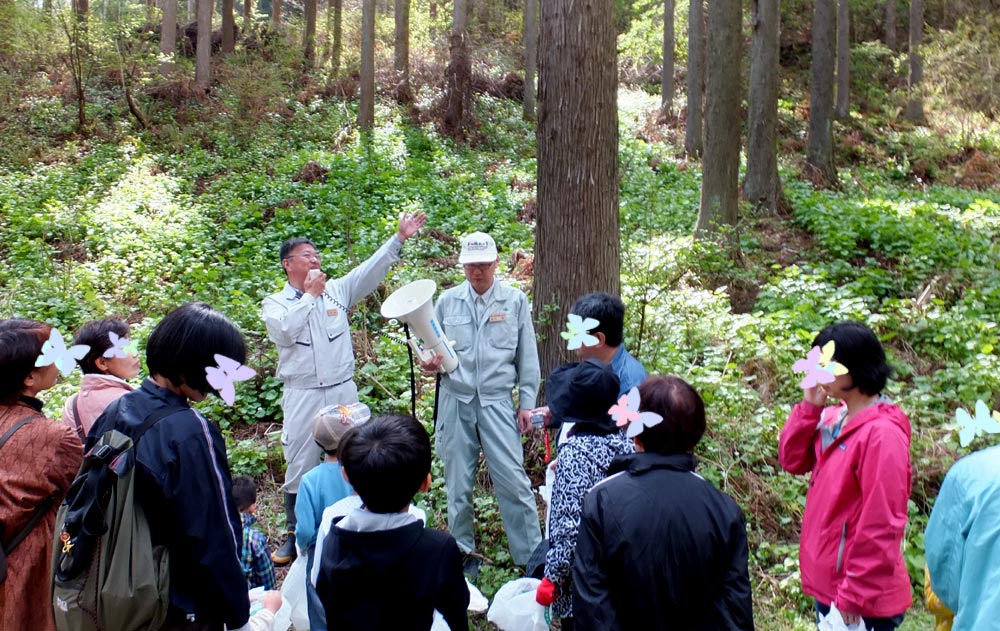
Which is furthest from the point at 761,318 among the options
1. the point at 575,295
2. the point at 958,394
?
the point at 575,295

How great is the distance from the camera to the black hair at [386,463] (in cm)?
244

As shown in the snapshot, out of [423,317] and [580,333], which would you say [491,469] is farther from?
[580,333]

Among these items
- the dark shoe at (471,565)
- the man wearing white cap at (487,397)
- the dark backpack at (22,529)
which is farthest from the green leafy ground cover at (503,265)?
the dark backpack at (22,529)

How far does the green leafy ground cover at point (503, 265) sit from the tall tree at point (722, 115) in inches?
26.8

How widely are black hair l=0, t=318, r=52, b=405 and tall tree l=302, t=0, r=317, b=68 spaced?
2087cm

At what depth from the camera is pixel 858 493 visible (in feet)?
9.64

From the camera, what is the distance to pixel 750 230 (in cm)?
1160

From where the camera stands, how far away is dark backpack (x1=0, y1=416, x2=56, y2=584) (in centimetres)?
275

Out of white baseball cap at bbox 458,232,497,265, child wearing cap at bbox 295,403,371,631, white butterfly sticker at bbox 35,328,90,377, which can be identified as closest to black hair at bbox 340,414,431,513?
child wearing cap at bbox 295,403,371,631

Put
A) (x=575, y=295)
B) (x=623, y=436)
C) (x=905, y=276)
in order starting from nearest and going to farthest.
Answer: (x=623, y=436) < (x=575, y=295) < (x=905, y=276)

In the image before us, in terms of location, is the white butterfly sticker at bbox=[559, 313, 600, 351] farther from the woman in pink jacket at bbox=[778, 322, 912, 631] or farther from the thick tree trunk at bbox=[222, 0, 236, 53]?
the thick tree trunk at bbox=[222, 0, 236, 53]

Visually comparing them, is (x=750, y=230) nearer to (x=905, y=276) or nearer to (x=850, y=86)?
(x=905, y=276)

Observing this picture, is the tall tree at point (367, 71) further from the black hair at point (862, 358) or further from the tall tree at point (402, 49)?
the black hair at point (862, 358)

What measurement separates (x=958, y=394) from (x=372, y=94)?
13839mm
